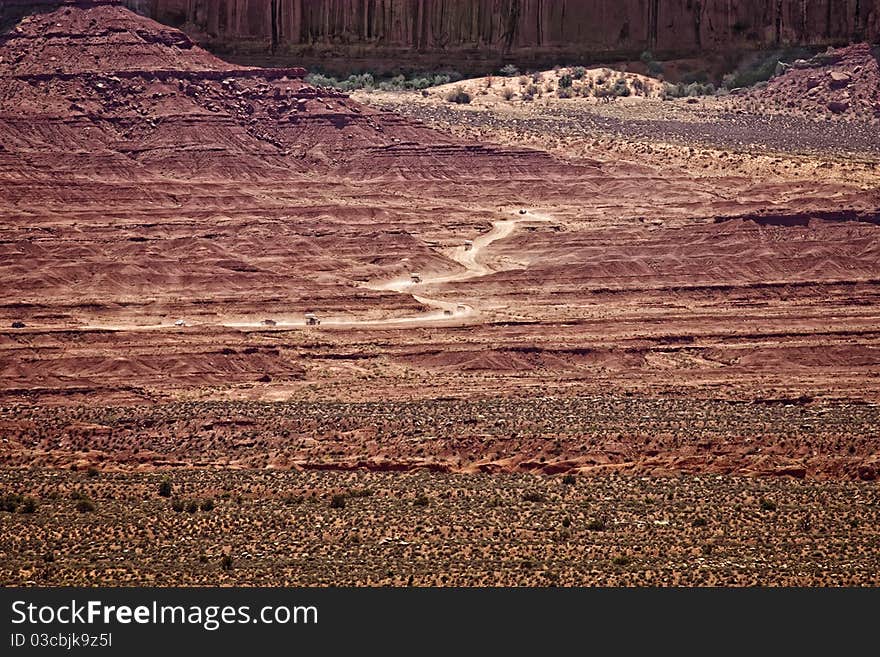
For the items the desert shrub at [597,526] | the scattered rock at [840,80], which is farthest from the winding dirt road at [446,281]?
the scattered rock at [840,80]

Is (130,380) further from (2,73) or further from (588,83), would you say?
(588,83)

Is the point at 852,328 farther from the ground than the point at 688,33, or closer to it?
closer to it

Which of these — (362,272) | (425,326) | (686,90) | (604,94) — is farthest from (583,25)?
(425,326)

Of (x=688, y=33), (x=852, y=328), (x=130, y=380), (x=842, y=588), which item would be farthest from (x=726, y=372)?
(x=688, y=33)

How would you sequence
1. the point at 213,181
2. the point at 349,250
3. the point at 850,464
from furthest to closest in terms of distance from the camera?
the point at 213,181
the point at 349,250
the point at 850,464

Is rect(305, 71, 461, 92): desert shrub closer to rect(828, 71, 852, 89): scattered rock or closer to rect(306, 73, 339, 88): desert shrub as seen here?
rect(306, 73, 339, 88): desert shrub

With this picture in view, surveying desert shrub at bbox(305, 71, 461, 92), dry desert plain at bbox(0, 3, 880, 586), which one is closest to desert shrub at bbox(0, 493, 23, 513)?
dry desert plain at bbox(0, 3, 880, 586)
